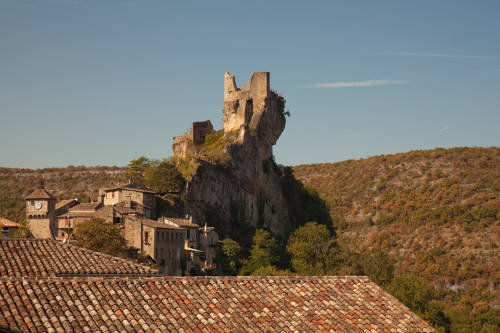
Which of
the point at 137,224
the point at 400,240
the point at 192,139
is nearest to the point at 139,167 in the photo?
the point at 192,139

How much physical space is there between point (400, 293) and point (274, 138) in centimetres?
5991

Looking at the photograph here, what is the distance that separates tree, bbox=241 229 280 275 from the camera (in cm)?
10288

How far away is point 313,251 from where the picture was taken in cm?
11506

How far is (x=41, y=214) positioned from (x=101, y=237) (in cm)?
2006

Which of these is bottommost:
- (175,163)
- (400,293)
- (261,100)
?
(400,293)

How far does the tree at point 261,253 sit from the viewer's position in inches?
4050

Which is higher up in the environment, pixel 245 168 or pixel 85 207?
pixel 245 168

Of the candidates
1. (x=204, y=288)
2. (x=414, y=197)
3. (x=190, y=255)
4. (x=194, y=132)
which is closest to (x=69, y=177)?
(x=194, y=132)

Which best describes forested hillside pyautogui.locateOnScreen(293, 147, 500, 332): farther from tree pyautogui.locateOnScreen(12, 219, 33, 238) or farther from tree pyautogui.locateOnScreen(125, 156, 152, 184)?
tree pyautogui.locateOnScreen(12, 219, 33, 238)

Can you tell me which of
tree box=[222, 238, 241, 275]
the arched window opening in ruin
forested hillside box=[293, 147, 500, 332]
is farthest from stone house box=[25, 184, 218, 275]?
forested hillside box=[293, 147, 500, 332]

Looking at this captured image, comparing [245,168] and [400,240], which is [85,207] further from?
[400,240]

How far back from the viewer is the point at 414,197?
197875 mm

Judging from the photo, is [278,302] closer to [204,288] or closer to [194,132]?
[204,288]

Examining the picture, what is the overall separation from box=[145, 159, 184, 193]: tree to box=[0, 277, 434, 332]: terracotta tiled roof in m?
74.4
